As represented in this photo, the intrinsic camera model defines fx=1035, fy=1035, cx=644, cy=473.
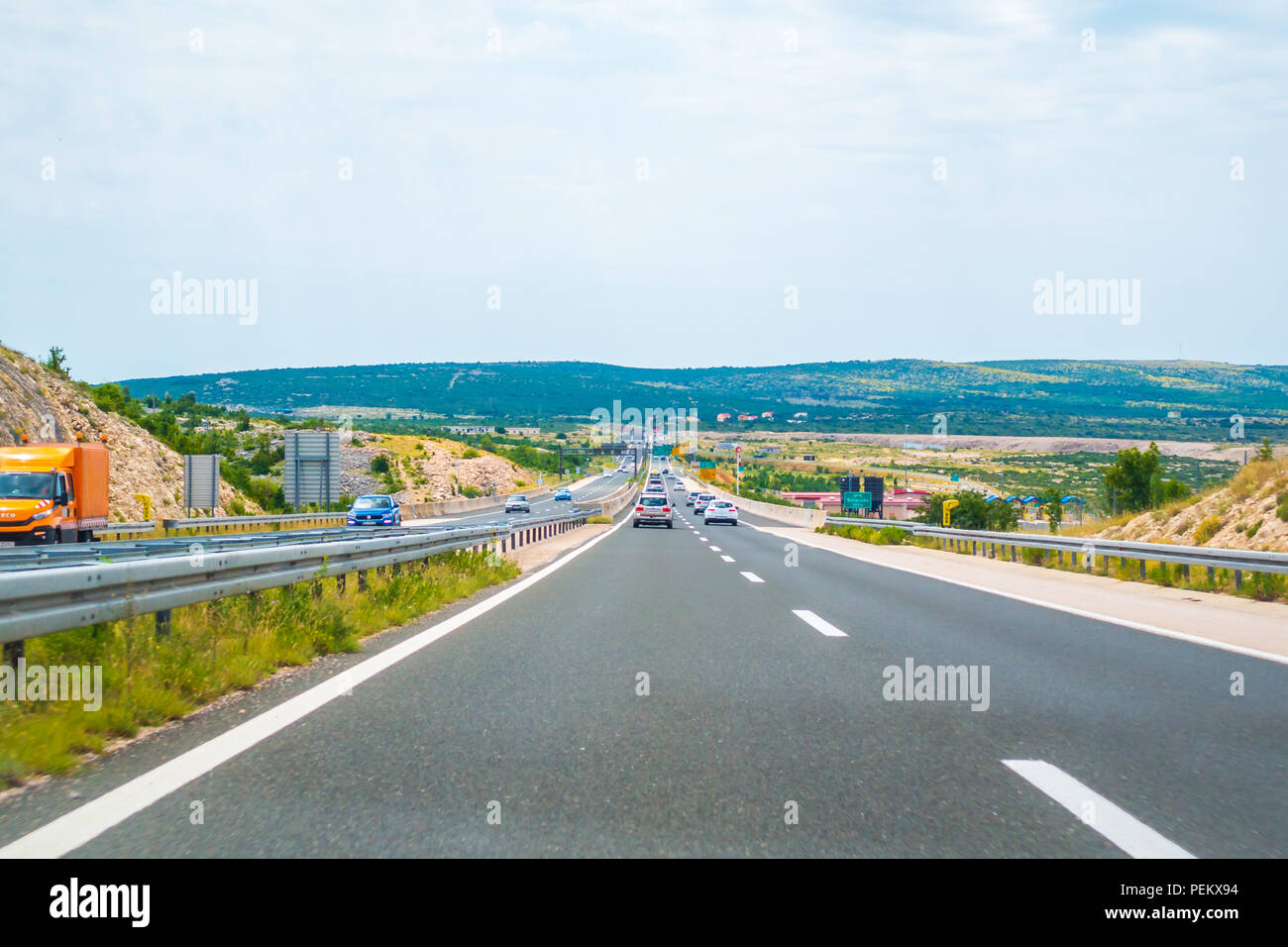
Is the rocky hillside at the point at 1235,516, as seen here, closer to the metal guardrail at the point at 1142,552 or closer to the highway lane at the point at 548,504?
the metal guardrail at the point at 1142,552

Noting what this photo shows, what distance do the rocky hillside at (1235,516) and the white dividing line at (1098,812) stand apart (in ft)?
63.3

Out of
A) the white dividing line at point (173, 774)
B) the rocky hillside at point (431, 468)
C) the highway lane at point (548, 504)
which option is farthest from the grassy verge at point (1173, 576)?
the rocky hillside at point (431, 468)

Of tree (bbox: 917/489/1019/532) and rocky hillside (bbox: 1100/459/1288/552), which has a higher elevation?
rocky hillside (bbox: 1100/459/1288/552)

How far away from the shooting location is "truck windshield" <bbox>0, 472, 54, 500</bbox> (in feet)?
78.0

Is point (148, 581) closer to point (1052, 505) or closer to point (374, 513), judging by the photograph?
point (374, 513)

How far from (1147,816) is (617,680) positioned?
163 inches

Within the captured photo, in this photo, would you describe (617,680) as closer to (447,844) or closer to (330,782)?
(330,782)

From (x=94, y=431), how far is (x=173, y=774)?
45.6m

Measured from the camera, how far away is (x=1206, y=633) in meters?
10.9

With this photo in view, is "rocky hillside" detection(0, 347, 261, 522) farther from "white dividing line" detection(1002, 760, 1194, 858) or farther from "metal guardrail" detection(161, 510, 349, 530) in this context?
"white dividing line" detection(1002, 760, 1194, 858)

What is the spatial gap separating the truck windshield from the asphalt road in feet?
60.3

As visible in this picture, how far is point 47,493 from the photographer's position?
2403 cm

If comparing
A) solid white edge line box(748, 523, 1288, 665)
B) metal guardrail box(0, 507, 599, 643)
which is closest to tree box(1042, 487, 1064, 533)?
solid white edge line box(748, 523, 1288, 665)

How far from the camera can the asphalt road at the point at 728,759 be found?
424cm
